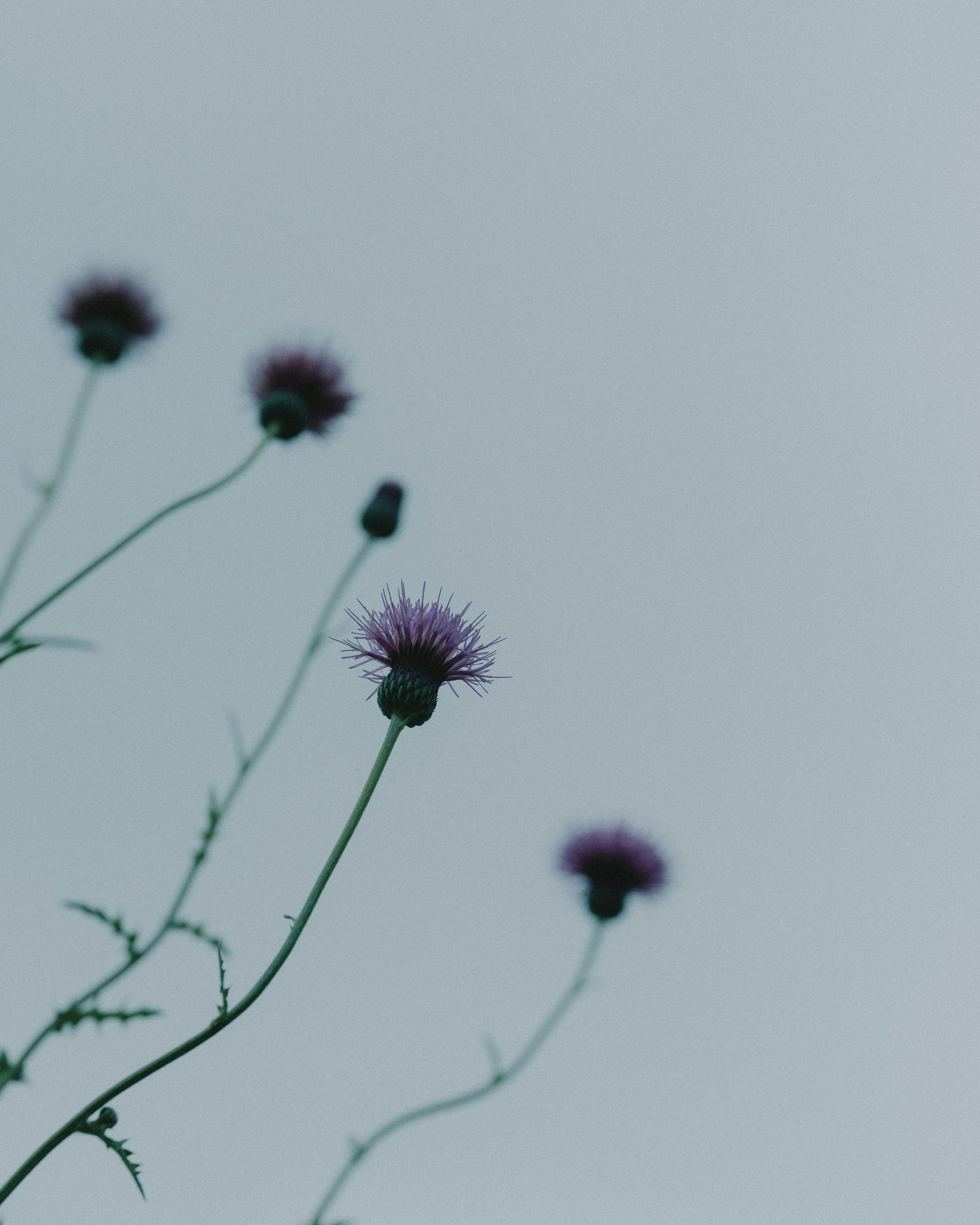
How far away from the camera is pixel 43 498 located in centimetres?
311

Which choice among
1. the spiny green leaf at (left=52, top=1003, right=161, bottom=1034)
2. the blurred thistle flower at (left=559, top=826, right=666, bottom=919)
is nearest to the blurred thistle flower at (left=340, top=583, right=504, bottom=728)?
the spiny green leaf at (left=52, top=1003, right=161, bottom=1034)

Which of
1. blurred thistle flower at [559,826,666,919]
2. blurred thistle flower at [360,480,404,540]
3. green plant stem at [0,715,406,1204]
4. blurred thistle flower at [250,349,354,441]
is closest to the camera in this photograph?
green plant stem at [0,715,406,1204]

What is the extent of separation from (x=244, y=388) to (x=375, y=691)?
284cm

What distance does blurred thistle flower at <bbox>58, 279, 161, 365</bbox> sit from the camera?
465 centimetres

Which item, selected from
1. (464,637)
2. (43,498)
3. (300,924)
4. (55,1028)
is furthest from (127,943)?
Result: (43,498)

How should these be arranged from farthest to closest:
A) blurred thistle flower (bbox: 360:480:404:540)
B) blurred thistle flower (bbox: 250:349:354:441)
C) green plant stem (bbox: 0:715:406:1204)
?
blurred thistle flower (bbox: 360:480:404:540) → blurred thistle flower (bbox: 250:349:354:441) → green plant stem (bbox: 0:715:406:1204)

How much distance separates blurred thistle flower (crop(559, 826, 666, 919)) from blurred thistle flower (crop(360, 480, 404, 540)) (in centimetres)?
212

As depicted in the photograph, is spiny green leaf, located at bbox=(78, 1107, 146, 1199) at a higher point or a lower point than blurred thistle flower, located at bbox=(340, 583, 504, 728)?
lower

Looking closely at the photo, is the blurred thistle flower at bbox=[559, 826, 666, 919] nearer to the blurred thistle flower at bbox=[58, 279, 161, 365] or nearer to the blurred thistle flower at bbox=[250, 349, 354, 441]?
the blurred thistle flower at bbox=[250, 349, 354, 441]

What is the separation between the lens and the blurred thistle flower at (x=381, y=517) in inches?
185

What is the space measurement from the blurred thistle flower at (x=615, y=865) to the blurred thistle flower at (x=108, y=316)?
3.36 m

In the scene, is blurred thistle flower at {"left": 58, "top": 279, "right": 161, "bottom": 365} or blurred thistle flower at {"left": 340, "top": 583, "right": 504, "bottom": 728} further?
blurred thistle flower at {"left": 58, "top": 279, "right": 161, "bottom": 365}

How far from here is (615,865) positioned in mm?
5637

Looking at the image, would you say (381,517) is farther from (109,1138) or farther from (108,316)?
(109,1138)
